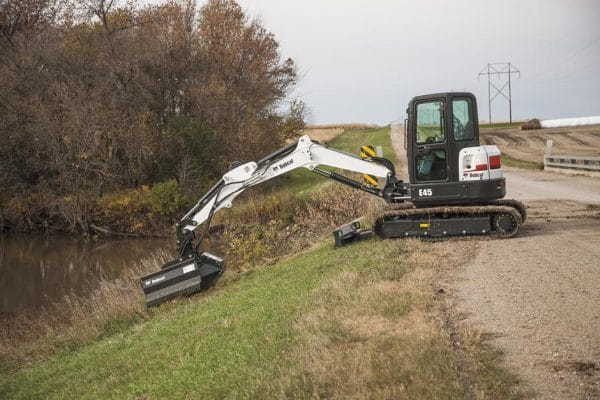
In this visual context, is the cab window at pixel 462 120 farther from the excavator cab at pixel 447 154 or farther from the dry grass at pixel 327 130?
the dry grass at pixel 327 130

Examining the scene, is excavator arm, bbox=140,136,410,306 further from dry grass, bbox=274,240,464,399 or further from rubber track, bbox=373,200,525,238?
dry grass, bbox=274,240,464,399

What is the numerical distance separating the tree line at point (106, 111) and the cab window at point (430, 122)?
24.6m

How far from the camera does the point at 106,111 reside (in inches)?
1478

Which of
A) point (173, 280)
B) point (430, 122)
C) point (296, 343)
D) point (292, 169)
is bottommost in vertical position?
point (173, 280)

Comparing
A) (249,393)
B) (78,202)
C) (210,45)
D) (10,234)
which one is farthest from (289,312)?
(210,45)

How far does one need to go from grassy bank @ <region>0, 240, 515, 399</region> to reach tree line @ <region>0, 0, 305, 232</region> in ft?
80.3

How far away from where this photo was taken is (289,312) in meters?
9.68

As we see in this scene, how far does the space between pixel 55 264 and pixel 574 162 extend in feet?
78.6

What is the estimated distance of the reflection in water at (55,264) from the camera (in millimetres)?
22750

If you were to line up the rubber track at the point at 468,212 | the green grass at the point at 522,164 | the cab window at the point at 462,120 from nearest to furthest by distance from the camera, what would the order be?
the rubber track at the point at 468,212 → the cab window at the point at 462,120 → the green grass at the point at 522,164

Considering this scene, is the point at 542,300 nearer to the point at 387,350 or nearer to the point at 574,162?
the point at 387,350

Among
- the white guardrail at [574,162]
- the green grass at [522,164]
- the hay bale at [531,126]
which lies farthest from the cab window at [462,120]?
the hay bale at [531,126]

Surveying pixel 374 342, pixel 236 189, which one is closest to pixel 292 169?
pixel 236 189

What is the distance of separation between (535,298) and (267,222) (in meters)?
22.5
